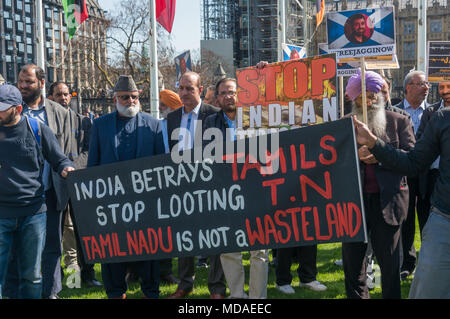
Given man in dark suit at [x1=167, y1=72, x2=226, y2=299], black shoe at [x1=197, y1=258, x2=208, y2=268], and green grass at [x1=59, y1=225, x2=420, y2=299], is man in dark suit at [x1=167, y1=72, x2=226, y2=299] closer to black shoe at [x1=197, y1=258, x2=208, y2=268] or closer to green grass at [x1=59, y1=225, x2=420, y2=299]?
green grass at [x1=59, y1=225, x2=420, y2=299]

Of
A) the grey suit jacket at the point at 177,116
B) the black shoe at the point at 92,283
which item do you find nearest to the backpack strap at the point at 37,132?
the grey suit jacket at the point at 177,116

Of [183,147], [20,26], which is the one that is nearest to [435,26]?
[20,26]

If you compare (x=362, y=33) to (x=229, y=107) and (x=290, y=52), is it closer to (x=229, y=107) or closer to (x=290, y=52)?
(x=229, y=107)

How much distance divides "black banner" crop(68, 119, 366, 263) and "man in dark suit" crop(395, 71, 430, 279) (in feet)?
8.13

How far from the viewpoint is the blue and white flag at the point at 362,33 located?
192 inches

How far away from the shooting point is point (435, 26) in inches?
3206

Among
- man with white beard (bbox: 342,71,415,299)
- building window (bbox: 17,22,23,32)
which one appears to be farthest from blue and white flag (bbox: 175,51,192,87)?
building window (bbox: 17,22,23,32)

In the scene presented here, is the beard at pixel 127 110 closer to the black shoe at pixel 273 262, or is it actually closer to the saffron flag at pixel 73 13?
the black shoe at pixel 273 262

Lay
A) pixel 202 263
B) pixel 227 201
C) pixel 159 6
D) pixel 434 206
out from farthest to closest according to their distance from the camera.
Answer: pixel 159 6 → pixel 202 263 → pixel 227 201 → pixel 434 206

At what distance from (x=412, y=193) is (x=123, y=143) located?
3.14 metres

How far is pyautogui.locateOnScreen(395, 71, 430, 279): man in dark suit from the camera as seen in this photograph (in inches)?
238

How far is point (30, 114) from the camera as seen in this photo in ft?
17.5
